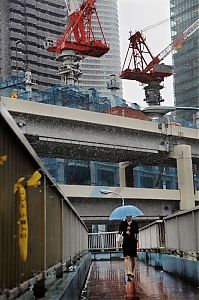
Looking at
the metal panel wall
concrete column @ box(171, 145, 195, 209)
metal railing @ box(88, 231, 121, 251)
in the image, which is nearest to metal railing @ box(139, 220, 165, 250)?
metal railing @ box(88, 231, 121, 251)

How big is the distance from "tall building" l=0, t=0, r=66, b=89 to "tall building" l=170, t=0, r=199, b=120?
32430mm

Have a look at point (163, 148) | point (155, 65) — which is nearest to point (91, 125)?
point (163, 148)

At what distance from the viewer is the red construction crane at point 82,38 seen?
78.5 m

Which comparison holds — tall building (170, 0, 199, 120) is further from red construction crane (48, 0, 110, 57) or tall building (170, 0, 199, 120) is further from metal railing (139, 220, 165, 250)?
metal railing (139, 220, 165, 250)

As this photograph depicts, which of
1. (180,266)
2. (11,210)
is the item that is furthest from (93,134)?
(11,210)

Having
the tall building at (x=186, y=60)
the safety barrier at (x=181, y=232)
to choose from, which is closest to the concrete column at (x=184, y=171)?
the safety barrier at (x=181, y=232)

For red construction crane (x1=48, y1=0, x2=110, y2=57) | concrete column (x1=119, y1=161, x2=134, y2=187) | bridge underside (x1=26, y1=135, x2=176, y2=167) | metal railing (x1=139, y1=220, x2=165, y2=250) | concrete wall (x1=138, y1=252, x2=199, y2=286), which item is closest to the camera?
concrete wall (x1=138, y1=252, x2=199, y2=286)

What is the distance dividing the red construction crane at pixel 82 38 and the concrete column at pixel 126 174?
80.3 ft

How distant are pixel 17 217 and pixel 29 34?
484 ft

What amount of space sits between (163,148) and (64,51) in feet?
120

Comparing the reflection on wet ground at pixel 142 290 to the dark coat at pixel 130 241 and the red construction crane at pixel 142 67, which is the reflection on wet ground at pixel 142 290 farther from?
the red construction crane at pixel 142 67

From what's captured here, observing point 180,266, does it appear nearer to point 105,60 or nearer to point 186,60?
point 186,60

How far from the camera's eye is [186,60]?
421 feet

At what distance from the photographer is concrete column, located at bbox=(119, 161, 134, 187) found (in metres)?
58.1
